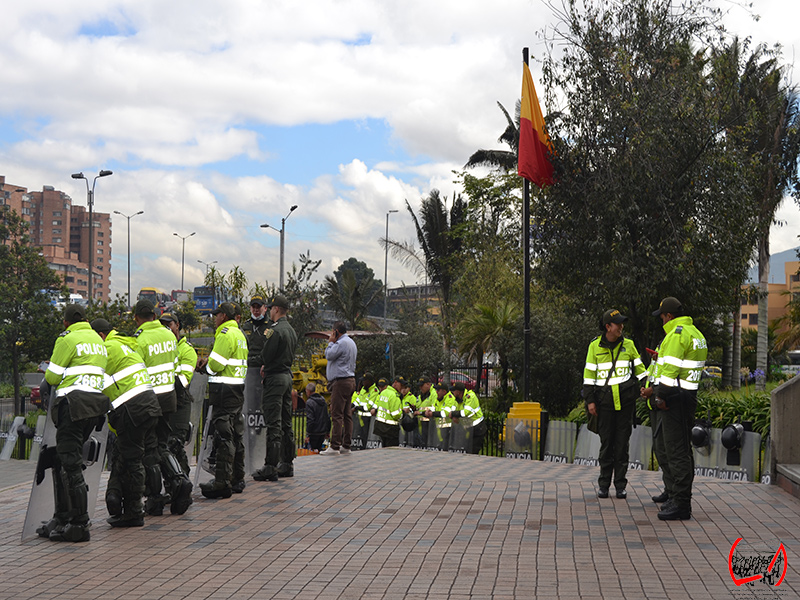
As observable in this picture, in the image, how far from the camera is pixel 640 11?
17453 millimetres

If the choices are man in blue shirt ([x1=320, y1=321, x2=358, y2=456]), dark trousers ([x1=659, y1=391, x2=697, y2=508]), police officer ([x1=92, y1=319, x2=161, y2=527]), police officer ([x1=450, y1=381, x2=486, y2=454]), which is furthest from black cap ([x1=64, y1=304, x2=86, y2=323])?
police officer ([x1=450, y1=381, x2=486, y2=454])

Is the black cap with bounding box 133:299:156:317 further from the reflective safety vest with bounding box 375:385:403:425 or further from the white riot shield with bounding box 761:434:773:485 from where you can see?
the reflective safety vest with bounding box 375:385:403:425

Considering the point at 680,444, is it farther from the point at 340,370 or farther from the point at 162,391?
the point at 340,370

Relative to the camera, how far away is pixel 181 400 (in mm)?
8602

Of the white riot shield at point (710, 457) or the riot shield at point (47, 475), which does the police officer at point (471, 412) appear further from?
the riot shield at point (47, 475)

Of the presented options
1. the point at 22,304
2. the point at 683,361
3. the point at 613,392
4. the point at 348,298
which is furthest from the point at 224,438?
the point at 348,298

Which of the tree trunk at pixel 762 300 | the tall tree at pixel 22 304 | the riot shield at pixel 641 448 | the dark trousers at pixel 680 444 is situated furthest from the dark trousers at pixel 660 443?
the tall tree at pixel 22 304

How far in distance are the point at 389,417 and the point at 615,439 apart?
733 centimetres

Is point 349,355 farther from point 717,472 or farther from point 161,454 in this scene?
point 717,472

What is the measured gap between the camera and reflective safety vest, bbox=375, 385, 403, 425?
15516 millimetres

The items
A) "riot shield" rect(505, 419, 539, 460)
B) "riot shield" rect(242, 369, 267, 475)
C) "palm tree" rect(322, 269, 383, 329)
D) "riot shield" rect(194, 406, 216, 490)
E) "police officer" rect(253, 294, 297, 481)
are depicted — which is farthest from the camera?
"palm tree" rect(322, 269, 383, 329)

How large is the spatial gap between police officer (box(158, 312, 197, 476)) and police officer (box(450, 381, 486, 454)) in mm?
6884

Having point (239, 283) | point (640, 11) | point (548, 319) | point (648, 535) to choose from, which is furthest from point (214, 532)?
point (239, 283)

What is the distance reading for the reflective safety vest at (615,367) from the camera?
850 centimetres
